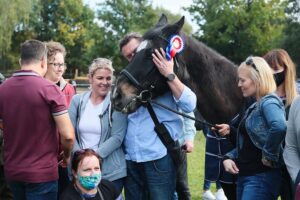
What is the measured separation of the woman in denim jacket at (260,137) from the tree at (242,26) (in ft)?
107

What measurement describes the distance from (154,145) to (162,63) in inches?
24.6

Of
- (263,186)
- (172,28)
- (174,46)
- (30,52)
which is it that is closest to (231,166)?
(263,186)

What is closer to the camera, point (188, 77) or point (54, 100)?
point (54, 100)

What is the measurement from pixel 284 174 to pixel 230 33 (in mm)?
33615

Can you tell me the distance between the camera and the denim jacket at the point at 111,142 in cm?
326

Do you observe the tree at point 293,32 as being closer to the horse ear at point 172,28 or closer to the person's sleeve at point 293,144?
the horse ear at point 172,28

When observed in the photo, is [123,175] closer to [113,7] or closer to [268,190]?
[268,190]

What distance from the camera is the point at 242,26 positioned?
117 feet

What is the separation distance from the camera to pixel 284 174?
10.0 feet

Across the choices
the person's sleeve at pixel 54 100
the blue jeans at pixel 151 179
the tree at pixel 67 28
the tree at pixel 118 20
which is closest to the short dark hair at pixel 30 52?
the person's sleeve at pixel 54 100

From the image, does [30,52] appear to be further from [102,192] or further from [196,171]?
[196,171]

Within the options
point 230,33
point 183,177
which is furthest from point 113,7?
point 183,177

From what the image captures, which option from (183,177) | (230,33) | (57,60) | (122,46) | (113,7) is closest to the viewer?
(122,46)

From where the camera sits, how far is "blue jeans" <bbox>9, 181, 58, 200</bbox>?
305cm
